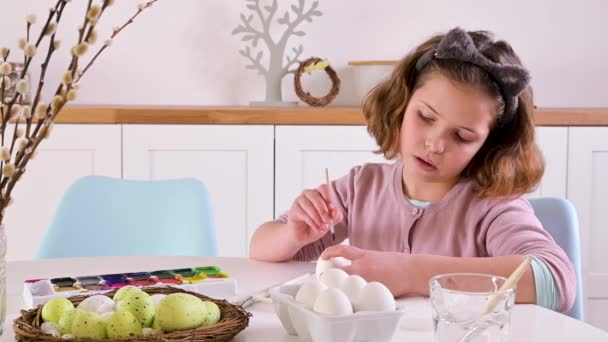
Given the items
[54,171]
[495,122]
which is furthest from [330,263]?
[54,171]

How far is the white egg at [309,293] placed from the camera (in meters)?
1.06

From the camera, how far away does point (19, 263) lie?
5.25 feet

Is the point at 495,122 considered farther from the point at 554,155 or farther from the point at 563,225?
the point at 554,155

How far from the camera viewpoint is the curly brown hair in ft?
5.50

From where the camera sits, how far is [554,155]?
2887 millimetres

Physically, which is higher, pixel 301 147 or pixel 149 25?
pixel 149 25

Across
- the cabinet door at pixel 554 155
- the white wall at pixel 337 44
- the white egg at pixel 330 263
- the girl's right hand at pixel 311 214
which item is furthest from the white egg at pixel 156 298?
the white wall at pixel 337 44

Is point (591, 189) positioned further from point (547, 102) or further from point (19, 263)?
point (19, 263)

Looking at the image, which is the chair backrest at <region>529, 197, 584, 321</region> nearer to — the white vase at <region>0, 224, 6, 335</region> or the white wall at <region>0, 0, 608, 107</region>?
the white vase at <region>0, 224, 6, 335</region>

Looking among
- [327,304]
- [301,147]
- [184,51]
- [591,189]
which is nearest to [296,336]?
[327,304]

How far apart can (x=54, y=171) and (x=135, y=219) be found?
2.83ft

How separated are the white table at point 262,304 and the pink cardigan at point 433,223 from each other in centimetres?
18

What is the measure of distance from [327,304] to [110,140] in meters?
1.94

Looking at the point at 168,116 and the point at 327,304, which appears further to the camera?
the point at 168,116
